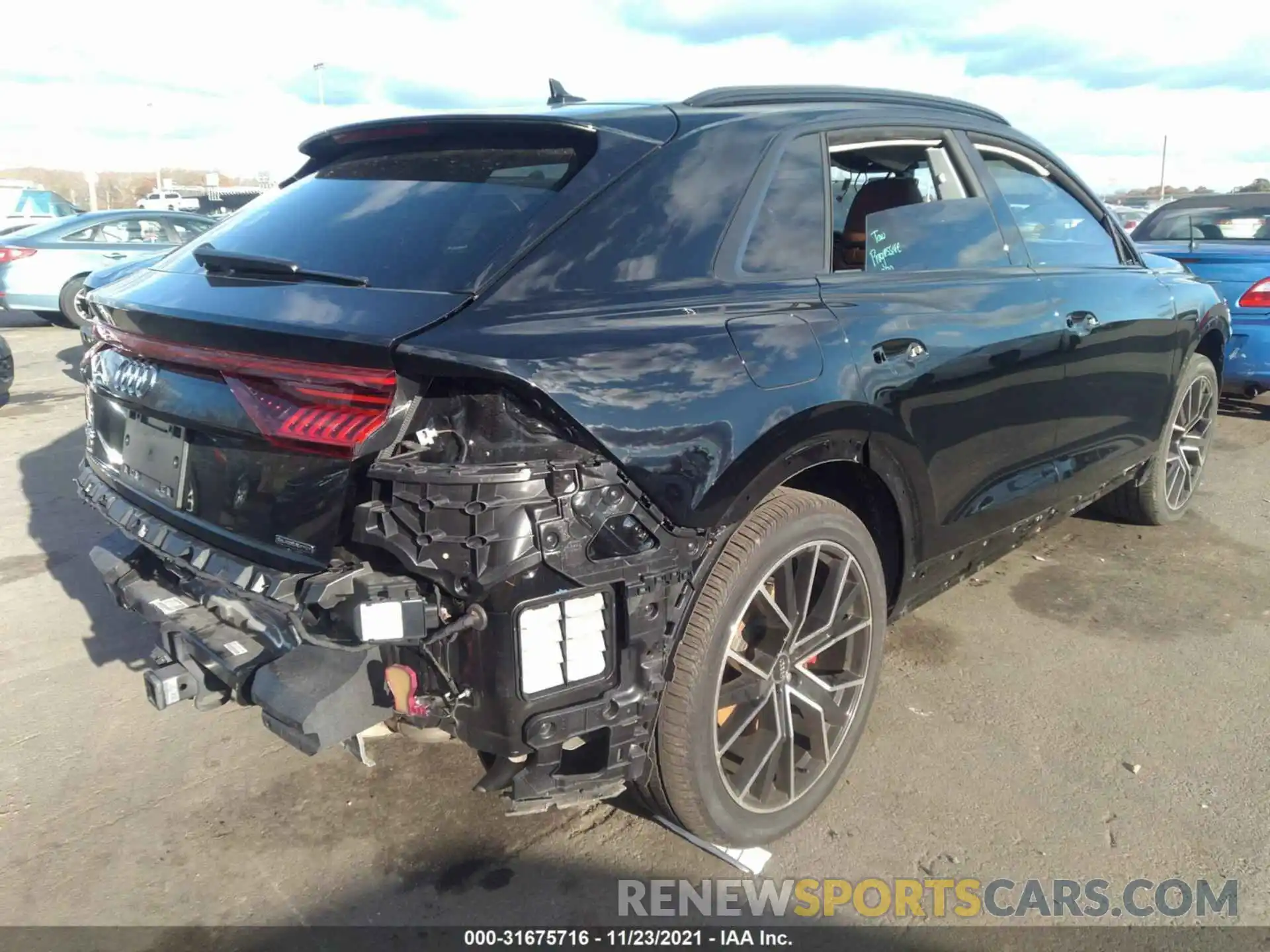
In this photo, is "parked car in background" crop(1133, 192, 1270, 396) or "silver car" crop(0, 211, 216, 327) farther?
"silver car" crop(0, 211, 216, 327)

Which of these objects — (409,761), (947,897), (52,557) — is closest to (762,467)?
(947,897)

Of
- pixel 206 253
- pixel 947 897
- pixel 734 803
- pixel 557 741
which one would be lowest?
pixel 947 897

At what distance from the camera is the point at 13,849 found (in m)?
2.54

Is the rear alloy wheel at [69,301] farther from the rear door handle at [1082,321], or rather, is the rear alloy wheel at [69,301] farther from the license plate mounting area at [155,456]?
the rear door handle at [1082,321]

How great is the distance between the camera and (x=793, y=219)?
2609mm

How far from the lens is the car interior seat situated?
2822 mm

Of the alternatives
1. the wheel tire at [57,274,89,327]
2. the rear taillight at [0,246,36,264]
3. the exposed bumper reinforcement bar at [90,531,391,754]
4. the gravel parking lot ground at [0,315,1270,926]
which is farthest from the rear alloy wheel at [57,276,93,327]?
the exposed bumper reinforcement bar at [90,531,391,754]

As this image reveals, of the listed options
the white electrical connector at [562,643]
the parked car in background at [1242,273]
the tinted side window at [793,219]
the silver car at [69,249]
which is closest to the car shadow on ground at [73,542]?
the white electrical connector at [562,643]

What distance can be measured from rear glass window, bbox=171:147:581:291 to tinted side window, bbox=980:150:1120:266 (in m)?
1.92

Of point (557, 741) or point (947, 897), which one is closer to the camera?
point (557, 741)

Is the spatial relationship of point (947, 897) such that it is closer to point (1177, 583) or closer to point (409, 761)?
point (409, 761)

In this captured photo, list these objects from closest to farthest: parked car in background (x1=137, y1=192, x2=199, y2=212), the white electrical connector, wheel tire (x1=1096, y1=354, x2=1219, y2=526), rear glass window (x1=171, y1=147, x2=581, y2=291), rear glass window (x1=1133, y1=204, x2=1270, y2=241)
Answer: the white electrical connector < rear glass window (x1=171, y1=147, x2=581, y2=291) < wheel tire (x1=1096, y1=354, x2=1219, y2=526) < rear glass window (x1=1133, y1=204, x2=1270, y2=241) < parked car in background (x1=137, y1=192, x2=199, y2=212)

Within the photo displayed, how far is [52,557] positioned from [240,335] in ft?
10.2

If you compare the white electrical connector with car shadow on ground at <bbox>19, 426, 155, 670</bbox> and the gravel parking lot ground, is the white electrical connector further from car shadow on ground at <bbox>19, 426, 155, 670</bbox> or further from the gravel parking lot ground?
car shadow on ground at <bbox>19, 426, 155, 670</bbox>
